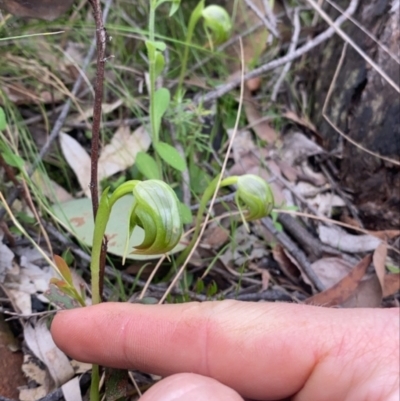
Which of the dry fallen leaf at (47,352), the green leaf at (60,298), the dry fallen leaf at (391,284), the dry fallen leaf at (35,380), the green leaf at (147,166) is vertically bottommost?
the dry fallen leaf at (35,380)

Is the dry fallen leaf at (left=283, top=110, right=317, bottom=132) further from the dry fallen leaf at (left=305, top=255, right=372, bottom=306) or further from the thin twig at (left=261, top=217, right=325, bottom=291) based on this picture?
the dry fallen leaf at (left=305, top=255, right=372, bottom=306)

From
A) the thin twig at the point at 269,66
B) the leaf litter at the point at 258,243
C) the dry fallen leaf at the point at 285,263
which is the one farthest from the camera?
the thin twig at the point at 269,66

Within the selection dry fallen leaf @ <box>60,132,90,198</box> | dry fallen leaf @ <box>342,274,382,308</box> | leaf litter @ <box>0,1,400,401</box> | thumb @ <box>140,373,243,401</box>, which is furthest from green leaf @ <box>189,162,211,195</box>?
thumb @ <box>140,373,243,401</box>

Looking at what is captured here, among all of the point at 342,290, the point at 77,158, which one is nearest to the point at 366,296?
the point at 342,290

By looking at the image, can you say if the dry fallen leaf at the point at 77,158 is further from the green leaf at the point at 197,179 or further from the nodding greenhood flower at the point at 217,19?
the nodding greenhood flower at the point at 217,19

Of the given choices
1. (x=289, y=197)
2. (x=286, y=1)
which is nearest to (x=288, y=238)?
(x=289, y=197)

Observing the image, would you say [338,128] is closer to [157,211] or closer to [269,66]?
[269,66]

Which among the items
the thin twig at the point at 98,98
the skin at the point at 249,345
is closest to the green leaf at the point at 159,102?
the thin twig at the point at 98,98
